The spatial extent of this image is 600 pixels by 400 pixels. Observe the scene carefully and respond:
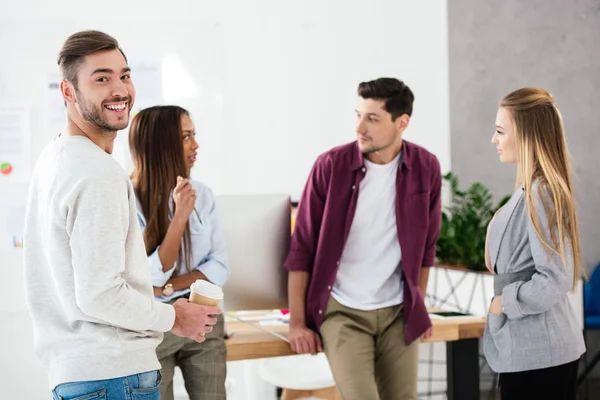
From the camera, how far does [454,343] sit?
2.58 meters

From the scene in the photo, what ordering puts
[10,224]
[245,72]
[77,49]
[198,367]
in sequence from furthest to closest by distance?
[245,72] → [10,224] → [198,367] → [77,49]

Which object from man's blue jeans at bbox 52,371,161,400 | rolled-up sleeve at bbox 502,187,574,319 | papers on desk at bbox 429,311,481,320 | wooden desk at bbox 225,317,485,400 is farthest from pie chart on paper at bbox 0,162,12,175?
rolled-up sleeve at bbox 502,187,574,319

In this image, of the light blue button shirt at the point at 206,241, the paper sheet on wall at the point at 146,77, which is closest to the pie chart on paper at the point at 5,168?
the paper sheet on wall at the point at 146,77

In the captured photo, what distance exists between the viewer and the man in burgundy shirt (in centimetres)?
234

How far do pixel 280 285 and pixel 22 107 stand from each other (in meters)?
2.26

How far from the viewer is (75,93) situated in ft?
4.91

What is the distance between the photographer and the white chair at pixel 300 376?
302 cm

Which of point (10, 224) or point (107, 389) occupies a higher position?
point (10, 224)

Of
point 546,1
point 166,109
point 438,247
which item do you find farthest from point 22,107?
point 546,1

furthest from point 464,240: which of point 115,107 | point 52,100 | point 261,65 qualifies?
point 115,107

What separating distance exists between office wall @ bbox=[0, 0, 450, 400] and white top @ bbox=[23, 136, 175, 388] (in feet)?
8.48

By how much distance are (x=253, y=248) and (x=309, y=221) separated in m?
0.21

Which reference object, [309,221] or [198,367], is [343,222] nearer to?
[309,221]

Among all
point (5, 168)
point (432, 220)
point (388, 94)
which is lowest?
point (432, 220)
